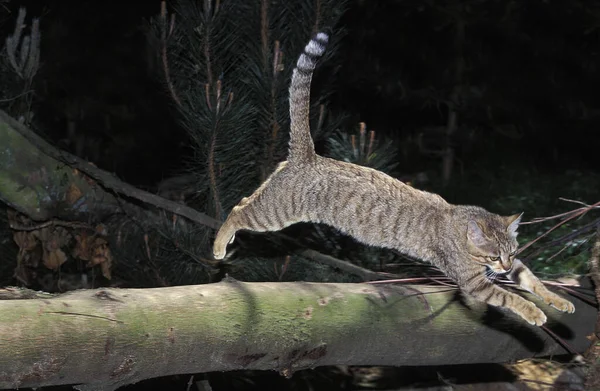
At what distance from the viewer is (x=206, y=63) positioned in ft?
11.0

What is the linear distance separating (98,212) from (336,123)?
137 centimetres

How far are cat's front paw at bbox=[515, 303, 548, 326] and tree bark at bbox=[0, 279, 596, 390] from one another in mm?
148

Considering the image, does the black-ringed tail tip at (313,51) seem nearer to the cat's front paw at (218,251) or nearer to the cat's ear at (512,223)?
→ the cat's front paw at (218,251)

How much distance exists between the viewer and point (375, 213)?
2941mm

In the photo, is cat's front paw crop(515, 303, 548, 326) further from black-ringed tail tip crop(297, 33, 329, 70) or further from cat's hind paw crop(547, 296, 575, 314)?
black-ringed tail tip crop(297, 33, 329, 70)

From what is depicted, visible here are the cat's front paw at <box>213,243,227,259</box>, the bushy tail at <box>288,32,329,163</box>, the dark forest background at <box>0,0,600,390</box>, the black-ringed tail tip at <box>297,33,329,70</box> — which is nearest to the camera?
the black-ringed tail tip at <box>297,33,329,70</box>

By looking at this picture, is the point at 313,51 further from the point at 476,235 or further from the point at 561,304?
the point at 561,304

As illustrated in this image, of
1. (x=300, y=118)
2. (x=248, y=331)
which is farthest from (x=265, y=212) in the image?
(x=248, y=331)

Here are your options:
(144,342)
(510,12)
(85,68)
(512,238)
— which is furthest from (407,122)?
(144,342)

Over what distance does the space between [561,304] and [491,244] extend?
336 mm

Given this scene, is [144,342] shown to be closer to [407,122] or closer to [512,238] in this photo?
[512,238]

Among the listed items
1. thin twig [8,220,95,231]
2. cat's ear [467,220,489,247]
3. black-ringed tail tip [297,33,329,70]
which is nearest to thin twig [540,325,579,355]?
cat's ear [467,220,489,247]

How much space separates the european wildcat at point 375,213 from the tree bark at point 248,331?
18 centimetres

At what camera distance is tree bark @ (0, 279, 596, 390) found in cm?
204
